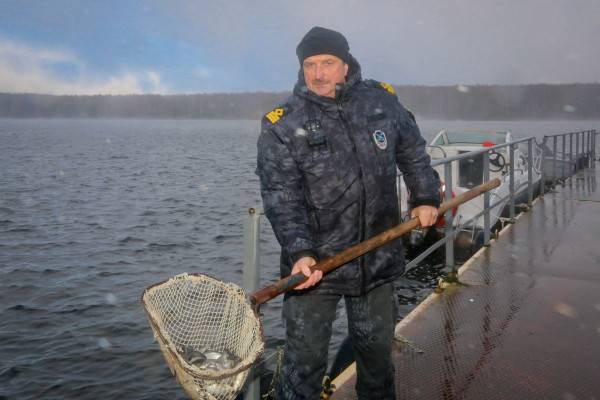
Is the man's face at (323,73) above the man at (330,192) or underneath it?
above

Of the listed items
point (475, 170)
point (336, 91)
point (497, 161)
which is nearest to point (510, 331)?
point (336, 91)

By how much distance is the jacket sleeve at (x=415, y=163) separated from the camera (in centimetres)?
284

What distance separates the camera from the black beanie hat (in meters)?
2.61

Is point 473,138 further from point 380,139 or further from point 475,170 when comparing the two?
point 380,139

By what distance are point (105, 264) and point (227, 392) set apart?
1291cm

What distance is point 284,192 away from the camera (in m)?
2.59

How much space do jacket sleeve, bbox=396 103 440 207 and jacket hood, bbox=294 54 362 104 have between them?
297 mm

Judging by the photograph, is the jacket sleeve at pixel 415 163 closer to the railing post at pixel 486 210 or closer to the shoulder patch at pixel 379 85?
the shoulder patch at pixel 379 85

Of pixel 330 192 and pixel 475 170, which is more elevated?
pixel 330 192

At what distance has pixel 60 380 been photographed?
26.9 ft

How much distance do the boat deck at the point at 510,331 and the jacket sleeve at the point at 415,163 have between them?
140cm

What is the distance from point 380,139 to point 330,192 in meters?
0.37

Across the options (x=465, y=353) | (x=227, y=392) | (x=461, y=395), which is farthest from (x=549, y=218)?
(x=227, y=392)

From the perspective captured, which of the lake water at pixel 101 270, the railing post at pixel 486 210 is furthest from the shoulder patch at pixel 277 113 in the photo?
the lake water at pixel 101 270
